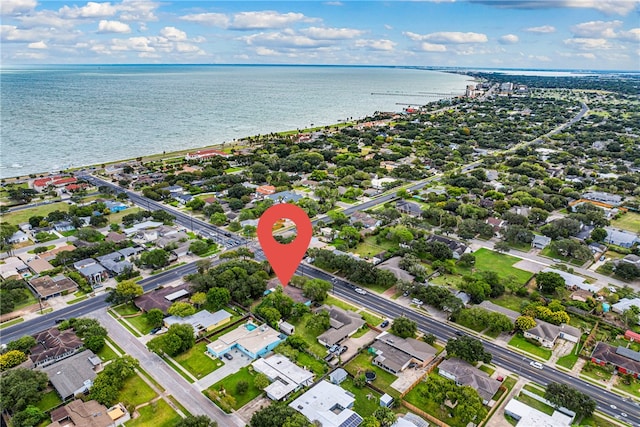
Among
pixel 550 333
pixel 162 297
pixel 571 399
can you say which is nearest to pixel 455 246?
pixel 550 333

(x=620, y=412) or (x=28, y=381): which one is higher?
(x=28, y=381)

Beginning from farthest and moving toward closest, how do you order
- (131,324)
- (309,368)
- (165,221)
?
(165,221) → (131,324) → (309,368)

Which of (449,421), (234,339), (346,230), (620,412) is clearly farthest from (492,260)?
(234,339)

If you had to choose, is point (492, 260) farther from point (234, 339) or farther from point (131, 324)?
point (131, 324)

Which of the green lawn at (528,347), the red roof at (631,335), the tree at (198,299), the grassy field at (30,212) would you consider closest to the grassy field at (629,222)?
the red roof at (631,335)

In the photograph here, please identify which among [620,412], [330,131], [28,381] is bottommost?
[620,412]

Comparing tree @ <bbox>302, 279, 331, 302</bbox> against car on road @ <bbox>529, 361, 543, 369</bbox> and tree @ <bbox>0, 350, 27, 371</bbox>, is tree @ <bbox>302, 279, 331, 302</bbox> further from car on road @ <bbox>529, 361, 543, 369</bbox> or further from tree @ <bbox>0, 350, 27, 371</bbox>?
tree @ <bbox>0, 350, 27, 371</bbox>

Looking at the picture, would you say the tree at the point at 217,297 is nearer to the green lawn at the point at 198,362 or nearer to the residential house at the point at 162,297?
the residential house at the point at 162,297
